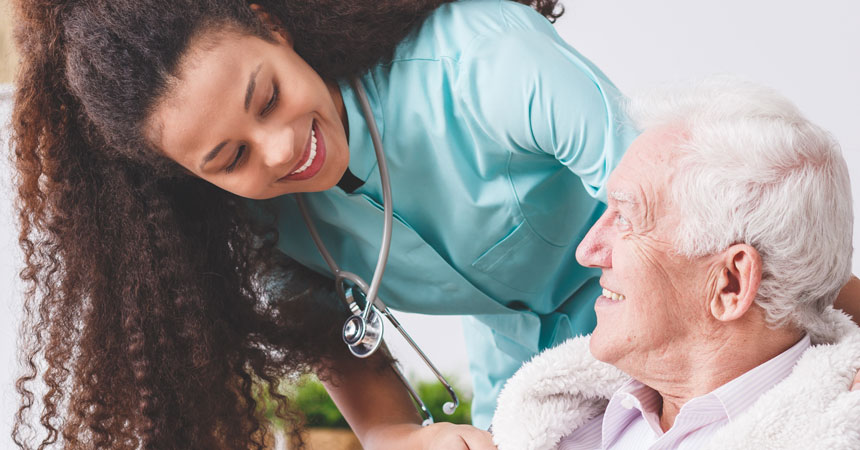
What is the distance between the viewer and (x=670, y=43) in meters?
2.50

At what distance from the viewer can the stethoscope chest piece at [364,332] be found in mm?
1400

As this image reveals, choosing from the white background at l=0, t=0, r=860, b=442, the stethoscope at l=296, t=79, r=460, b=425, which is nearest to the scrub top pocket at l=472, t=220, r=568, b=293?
the stethoscope at l=296, t=79, r=460, b=425

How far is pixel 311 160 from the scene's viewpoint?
126 cm

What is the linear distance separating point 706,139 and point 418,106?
49cm

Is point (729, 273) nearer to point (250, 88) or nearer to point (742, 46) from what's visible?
point (250, 88)

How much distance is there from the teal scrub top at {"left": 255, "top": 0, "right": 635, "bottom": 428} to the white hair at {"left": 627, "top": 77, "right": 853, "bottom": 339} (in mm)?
156

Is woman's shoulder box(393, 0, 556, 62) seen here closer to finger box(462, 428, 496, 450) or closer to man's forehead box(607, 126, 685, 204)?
man's forehead box(607, 126, 685, 204)

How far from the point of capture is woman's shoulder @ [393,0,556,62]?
131 cm

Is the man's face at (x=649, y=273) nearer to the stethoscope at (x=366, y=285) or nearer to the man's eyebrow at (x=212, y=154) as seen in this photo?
the stethoscope at (x=366, y=285)

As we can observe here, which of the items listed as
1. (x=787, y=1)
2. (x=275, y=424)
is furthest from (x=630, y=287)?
(x=787, y=1)

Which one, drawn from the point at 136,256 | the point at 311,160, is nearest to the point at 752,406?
the point at 311,160

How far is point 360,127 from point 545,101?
31 centimetres

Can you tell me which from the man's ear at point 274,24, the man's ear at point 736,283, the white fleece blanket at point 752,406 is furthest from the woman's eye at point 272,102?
the man's ear at point 736,283

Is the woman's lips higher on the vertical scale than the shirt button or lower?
higher
